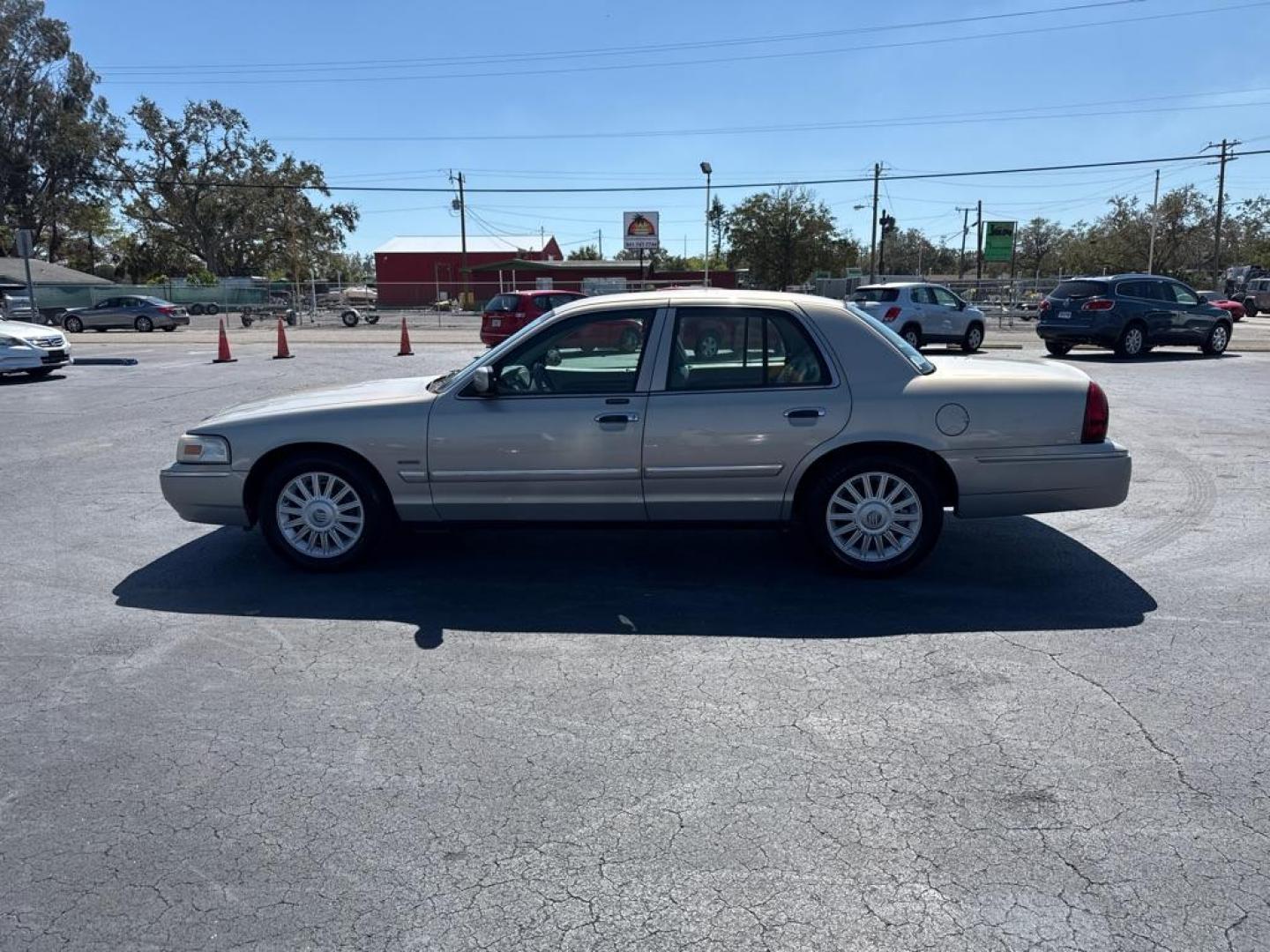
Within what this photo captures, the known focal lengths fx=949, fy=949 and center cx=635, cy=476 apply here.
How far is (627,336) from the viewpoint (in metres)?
5.46

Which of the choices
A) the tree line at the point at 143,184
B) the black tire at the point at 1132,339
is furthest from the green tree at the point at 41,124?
the black tire at the point at 1132,339

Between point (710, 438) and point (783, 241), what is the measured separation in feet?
203

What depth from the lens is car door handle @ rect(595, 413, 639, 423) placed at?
5.30 m

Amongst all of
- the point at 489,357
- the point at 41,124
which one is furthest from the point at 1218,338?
the point at 41,124

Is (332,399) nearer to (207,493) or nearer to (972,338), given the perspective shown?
(207,493)

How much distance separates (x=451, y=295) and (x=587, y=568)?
61158 millimetres

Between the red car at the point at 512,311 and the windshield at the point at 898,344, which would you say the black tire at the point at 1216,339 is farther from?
the windshield at the point at 898,344

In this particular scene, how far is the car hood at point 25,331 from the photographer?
1661cm

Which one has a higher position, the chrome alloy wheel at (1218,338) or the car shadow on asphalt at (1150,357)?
the chrome alloy wheel at (1218,338)

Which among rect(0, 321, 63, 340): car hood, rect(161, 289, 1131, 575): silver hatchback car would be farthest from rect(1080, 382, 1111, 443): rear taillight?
rect(0, 321, 63, 340): car hood

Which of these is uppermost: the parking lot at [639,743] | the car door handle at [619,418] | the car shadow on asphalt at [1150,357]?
the car door handle at [619,418]

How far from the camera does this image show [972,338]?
22.4 meters

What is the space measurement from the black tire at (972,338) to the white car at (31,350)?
18859mm

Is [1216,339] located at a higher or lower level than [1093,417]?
higher
